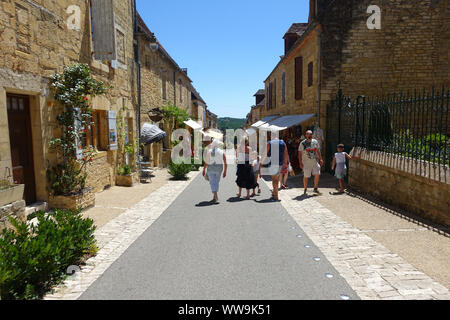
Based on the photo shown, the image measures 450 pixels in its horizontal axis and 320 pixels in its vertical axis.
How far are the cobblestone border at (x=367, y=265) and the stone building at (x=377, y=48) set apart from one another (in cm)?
805

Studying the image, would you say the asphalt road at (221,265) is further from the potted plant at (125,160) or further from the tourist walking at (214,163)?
the potted plant at (125,160)

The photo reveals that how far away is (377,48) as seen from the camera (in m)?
12.5

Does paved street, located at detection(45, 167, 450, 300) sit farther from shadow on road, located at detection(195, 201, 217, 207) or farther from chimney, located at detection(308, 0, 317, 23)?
chimney, located at detection(308, 0, 317, 23)

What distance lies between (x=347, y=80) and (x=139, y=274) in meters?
11.5

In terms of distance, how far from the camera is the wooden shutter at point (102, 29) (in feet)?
28.2


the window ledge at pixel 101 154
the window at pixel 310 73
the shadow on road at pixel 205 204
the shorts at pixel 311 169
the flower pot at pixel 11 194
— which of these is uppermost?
the window at pixel 310 73

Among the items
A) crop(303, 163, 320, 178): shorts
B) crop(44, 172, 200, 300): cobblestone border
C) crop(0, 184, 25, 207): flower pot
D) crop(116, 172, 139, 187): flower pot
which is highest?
crop(0, 184, 25, 207): flower pot

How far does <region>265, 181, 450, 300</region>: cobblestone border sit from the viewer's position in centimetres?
324

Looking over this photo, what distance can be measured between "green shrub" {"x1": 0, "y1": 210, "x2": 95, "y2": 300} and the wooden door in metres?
2.46

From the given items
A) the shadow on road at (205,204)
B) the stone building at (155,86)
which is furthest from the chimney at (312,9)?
the shadow on road at (205,204)

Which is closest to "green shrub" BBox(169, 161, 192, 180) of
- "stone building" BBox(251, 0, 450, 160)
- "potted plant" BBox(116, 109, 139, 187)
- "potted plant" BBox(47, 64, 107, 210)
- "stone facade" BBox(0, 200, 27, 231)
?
"potted plant" BBox(116, 109, 139, 187)

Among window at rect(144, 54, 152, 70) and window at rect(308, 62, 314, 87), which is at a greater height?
window at rect(144, 54, 152, 70)

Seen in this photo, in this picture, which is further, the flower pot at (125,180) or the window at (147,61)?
the window at (147,61)

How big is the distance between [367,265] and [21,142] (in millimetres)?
6171
